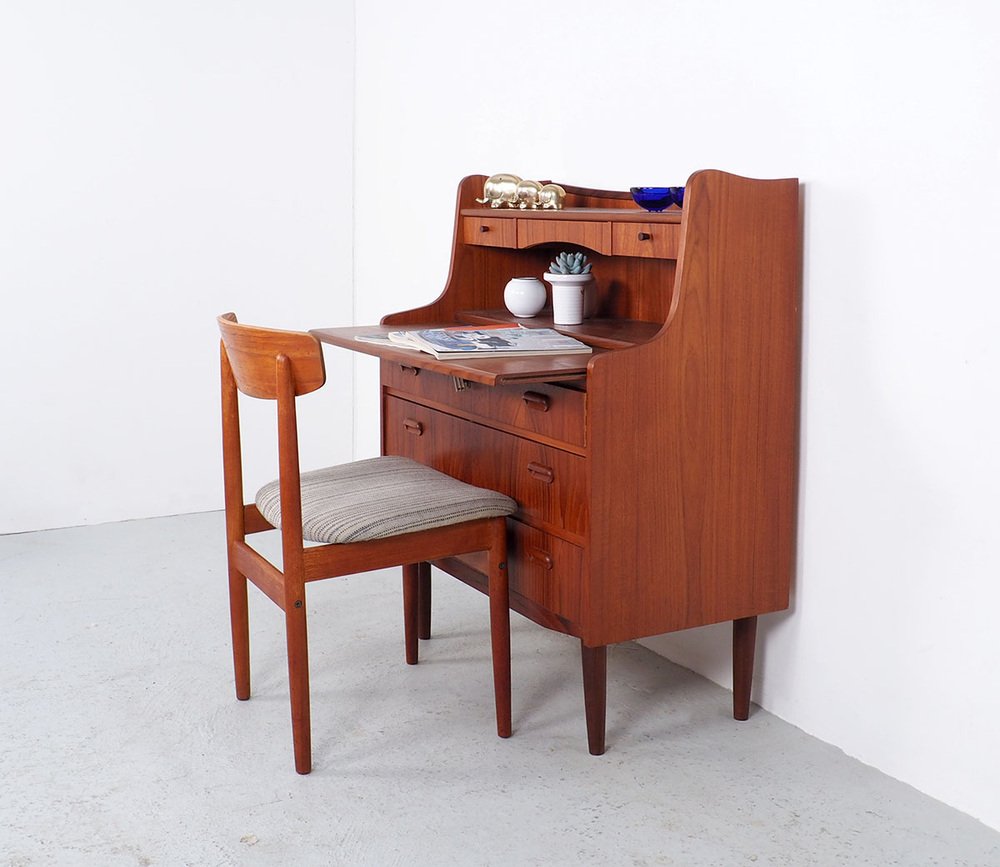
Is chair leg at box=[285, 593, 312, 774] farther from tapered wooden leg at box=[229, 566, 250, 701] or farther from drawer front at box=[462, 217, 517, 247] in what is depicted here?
drawer front at box=[462, 217, 517, 247]

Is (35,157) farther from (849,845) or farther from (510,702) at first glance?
(849,845)

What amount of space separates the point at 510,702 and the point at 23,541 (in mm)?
2057

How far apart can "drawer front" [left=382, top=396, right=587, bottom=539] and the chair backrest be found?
1.41ft

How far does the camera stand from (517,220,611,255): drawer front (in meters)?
2.38

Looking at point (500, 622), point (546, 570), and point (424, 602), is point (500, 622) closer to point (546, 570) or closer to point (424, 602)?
point (546, 570)

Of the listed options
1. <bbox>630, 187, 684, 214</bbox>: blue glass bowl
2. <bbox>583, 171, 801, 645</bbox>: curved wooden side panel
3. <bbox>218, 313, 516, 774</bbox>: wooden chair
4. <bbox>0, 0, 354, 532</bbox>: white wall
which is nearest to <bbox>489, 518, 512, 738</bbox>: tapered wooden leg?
<bbox>218, 313, 516, 774</bbox>: wooden chair

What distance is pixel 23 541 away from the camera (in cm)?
374

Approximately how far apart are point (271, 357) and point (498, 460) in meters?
0.52

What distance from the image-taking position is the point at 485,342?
2232 millimetres

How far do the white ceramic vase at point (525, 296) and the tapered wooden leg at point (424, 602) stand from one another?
0.64 metres

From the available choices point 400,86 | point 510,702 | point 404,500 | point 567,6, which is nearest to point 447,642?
point 510,702

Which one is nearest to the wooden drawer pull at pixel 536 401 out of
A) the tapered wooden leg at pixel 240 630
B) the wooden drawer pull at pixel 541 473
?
the wooden drawer pull at pixel 541 473

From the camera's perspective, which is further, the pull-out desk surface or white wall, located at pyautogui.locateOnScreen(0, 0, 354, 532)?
white wall, located at pyautogui.locateOnScreen(0, 0, 354, 532)

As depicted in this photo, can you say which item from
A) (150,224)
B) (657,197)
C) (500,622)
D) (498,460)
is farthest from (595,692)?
(150,224)
